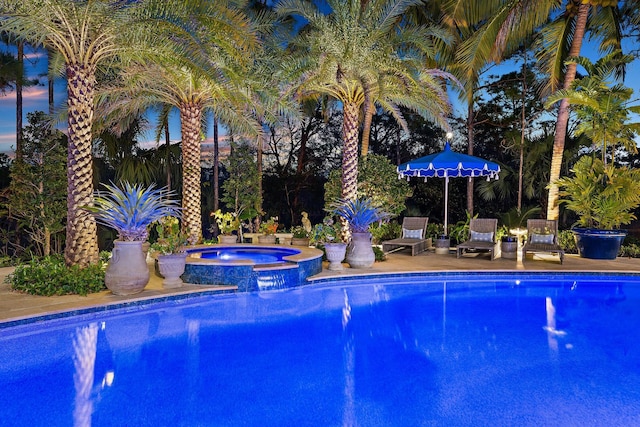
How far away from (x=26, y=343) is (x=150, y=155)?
12.2 meters

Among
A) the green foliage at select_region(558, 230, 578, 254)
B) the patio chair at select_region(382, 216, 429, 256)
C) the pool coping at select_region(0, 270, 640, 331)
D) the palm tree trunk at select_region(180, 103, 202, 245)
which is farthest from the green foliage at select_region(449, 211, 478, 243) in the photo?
the palm tree trunk at select_region(180, 103, 202, 245)

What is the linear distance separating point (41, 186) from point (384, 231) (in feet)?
32.4

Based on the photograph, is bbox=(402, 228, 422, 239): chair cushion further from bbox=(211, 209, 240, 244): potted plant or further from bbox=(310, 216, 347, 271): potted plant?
bbox=(211, 209, 240, 244): potted plant

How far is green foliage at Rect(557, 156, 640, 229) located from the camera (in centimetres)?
1221

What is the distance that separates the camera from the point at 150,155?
1708 cm

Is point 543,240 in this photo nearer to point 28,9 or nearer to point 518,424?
point 518,424

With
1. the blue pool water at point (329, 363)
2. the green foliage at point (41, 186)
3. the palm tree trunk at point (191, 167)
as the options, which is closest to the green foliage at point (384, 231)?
the palm tree trunk at point (191, 167)

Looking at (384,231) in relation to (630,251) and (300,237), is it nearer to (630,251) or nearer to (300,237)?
(300,237)

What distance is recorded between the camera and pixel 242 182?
15.2 m

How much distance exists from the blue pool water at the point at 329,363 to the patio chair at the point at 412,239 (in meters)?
4.54

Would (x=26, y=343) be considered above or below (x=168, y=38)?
below

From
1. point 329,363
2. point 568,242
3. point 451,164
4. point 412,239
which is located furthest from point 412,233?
point 329,363

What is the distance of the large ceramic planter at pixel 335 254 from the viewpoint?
10.3m

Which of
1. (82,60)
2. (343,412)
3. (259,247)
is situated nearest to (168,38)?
(82,60)
